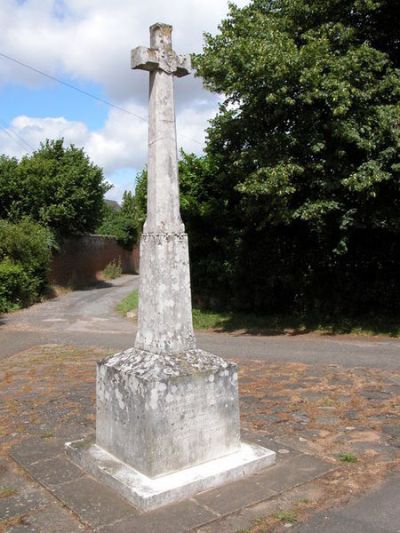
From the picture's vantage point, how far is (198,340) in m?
11.8

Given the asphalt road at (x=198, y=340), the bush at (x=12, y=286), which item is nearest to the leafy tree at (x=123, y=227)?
the bush at (x=12, y=286)

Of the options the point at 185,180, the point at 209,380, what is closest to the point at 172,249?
the point at 209,380

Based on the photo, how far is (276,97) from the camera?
1034 centimetres

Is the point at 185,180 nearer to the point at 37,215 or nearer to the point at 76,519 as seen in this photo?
the point at 37,215

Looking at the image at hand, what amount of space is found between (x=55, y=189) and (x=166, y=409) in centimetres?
2036

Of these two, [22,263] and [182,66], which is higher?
[182,66]

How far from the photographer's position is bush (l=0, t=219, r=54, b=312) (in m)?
17.7

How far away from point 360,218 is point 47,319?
393 inches

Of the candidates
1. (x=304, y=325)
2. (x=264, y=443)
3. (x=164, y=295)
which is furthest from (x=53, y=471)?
(x=304, y=325)

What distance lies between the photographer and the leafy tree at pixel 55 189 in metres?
21.6

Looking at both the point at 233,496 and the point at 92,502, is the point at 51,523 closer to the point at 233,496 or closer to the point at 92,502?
the point at 92,502

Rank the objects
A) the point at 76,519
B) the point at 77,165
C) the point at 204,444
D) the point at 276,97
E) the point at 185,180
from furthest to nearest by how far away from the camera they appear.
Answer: the point at 77,165 < the point at 185,180 < the point at 276,97 < the point at 204,444 < the point at 76,519

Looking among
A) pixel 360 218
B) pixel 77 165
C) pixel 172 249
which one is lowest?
pixel 172 249

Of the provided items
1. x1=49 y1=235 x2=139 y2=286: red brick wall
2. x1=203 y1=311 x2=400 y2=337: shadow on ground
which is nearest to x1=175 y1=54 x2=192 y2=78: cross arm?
x1=203 y1=311 x2=400 y2=337: shadow on ground
